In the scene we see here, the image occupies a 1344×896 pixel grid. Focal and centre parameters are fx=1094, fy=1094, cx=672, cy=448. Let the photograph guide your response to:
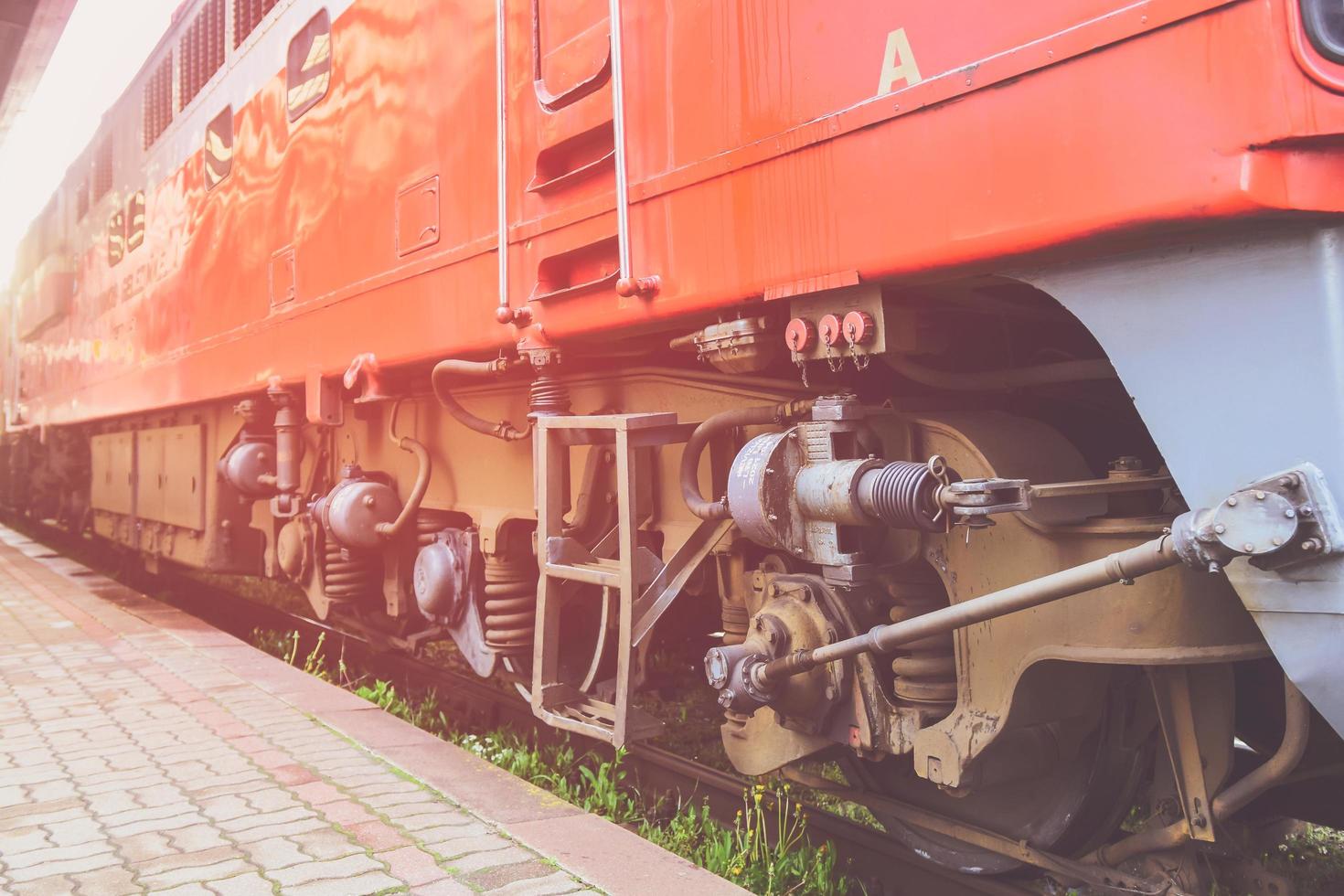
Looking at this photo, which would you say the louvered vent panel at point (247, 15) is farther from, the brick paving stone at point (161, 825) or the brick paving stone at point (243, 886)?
the brick paving stone at point (243, 886)

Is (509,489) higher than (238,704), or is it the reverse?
(509,489)

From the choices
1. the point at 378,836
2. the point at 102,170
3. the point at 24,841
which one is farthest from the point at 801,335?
the point at 102,170

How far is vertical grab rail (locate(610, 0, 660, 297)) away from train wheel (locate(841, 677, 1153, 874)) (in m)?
1.55

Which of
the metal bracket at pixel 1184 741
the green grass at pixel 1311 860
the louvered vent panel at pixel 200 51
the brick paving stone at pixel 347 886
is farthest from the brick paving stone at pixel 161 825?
the louvered vent panel at pixel 200 51

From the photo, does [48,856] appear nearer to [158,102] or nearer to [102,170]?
[158,102]

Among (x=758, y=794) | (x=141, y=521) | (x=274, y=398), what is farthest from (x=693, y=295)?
(x=141, y=521)

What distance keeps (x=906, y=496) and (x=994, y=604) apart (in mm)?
302

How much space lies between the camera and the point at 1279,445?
173 centimetres

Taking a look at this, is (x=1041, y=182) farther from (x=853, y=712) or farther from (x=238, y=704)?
(x=238, y=704)

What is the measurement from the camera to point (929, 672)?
2703 mm

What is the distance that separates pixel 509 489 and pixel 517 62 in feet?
5.59

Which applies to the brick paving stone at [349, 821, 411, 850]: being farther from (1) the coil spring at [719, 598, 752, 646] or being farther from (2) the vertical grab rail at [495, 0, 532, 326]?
(2) the vertical grab rail at [495, 0, 532, 326]

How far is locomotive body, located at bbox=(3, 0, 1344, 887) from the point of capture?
5.74ft

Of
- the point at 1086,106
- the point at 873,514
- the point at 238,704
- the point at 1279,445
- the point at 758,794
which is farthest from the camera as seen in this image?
the point at 238,704
